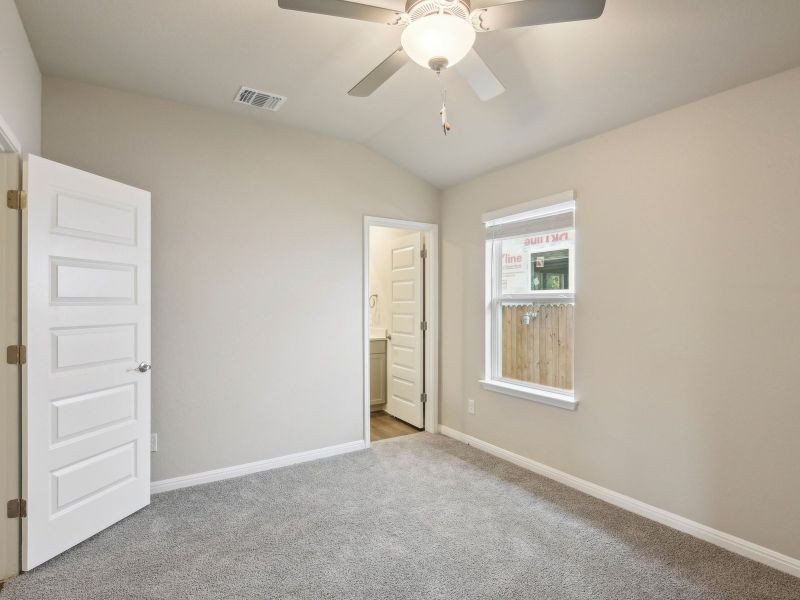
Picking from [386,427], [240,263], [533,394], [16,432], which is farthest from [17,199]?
[386,427]

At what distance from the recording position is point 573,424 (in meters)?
3.10

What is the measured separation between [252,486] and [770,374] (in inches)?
125

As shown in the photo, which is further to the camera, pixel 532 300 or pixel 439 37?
pixel 532 300

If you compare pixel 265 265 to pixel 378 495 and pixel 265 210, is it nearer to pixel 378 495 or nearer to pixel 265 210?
pixel 265 210

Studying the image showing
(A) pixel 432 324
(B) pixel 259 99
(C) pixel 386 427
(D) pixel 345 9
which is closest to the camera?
(D) pixel 345 9

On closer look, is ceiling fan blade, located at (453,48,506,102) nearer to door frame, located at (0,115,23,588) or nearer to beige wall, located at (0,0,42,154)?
beige wall, located at (0,0,42,154)

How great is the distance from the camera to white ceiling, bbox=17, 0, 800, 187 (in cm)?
203

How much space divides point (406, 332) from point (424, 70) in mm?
2600

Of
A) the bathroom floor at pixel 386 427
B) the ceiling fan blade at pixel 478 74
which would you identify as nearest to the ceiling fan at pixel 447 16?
the ceiling fan blade at pixel 478 74

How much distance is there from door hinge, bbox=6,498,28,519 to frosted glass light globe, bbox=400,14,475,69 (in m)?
2.70

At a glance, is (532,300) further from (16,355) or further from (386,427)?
(16,355)

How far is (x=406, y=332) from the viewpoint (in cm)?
462

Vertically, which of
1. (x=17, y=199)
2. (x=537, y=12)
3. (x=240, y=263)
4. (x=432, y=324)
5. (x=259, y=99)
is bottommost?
(x=432, y=324)

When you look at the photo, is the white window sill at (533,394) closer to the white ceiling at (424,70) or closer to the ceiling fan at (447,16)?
the white ceiling at (424,70)
